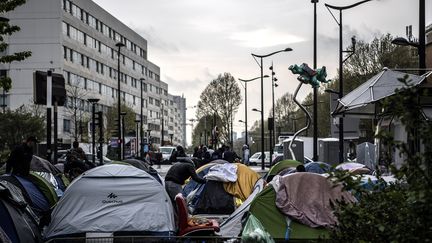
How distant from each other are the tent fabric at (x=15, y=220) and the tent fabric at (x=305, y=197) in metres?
4.07

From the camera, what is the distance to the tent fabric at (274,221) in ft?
37.2

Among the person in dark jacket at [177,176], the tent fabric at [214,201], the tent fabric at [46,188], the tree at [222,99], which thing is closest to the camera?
the person in dark jacket at [177,176]

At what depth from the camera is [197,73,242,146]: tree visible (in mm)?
93000

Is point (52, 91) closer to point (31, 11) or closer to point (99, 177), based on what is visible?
point (99, 177)

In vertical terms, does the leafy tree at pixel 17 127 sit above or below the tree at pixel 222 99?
below

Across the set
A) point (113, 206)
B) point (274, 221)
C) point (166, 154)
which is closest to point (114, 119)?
point (166, 154)

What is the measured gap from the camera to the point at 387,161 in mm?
4527

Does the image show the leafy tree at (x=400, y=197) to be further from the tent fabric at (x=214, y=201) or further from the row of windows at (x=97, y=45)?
the row of windows at (x=97, y=45)

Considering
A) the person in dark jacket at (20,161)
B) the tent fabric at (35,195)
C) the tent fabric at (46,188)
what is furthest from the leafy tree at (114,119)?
the tent fabric at (35,195)

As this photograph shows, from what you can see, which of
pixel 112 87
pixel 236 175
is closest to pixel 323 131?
pixel 112 87

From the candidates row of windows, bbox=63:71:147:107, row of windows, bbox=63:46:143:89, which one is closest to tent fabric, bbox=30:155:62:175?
row of windows, bbox=63:71:147:107

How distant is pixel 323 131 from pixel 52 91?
65.1m

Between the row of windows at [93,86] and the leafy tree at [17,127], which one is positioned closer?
the leafy tree at [17,127]

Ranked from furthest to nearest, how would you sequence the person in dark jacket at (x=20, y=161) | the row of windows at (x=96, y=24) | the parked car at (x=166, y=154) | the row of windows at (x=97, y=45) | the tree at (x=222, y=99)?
the tree at (x=222, y=99), the row of windows at (x=96, y=24), the row of windows at (x=97, y=45), the parked car at (x=166, y=154), the person in dark jacket at (x=20, y=161)
